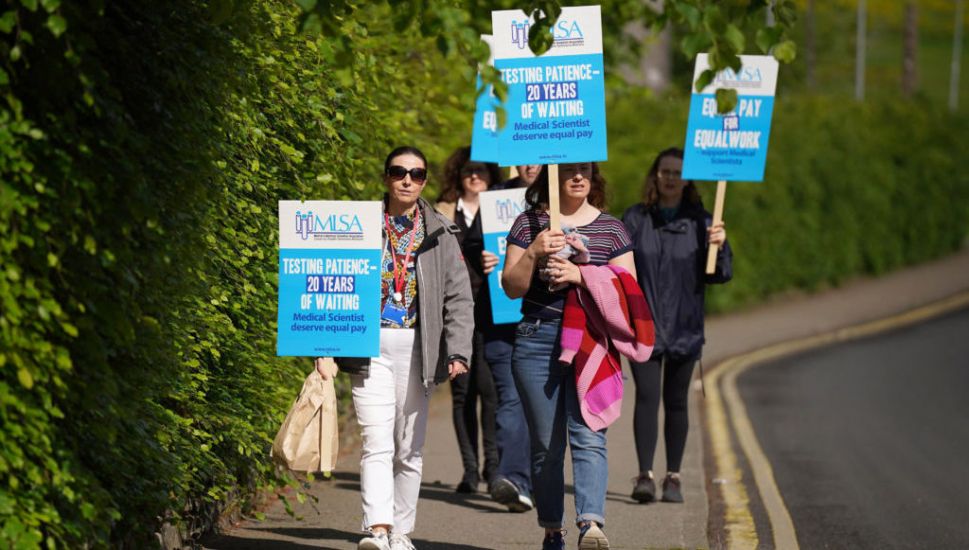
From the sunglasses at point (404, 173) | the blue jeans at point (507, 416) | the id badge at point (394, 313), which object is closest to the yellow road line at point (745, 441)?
the blue jeans at point (507, 416)

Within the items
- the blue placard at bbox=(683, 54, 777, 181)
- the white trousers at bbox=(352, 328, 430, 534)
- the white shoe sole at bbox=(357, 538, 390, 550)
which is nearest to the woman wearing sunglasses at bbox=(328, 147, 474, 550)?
the white trousers at bbox=(352, 328, 430, 534)

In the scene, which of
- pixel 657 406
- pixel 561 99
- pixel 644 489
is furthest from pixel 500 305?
pixel 561 99

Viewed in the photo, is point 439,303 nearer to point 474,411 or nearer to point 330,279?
point 330,279

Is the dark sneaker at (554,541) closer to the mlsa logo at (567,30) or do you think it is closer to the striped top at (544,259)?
the striped top at (544,259)

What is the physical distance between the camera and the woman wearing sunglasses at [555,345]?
6707 mm

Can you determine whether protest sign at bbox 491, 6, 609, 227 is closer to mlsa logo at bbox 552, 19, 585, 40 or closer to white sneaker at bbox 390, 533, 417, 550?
mlsa logo at bbox 552, 19, 585, 40

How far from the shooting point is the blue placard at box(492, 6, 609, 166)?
6.98m

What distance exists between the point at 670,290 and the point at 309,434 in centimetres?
313

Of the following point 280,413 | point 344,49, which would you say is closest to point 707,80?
point 344,49

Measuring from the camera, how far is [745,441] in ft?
40.3

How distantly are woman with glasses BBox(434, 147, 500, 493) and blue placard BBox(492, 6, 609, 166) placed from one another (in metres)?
2.13

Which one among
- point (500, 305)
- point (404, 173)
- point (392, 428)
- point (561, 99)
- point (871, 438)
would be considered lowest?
point (871, 438)

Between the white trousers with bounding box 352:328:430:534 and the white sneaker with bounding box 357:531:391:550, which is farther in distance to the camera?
the white trousers with bounding box 352:328:430:534

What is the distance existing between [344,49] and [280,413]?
304 centimetres
